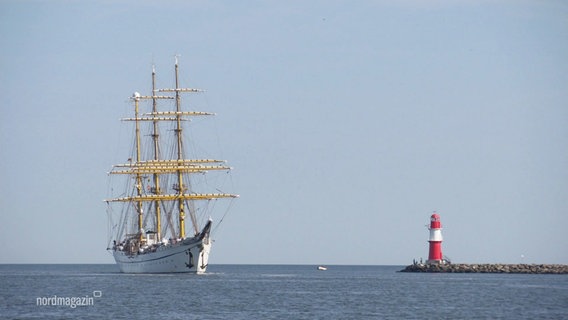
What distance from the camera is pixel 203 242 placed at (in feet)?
393

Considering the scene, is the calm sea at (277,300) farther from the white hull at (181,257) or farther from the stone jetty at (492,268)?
the stone jetty at (492,268)

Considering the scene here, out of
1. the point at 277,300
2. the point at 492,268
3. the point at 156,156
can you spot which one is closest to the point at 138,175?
the point at 156,156

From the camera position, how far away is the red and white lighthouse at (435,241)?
128m

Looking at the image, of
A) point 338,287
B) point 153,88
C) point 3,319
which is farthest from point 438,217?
point 3,319

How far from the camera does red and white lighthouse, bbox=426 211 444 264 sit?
128m

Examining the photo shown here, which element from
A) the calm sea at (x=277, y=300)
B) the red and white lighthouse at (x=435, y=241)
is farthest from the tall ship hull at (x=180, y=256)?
the red and white lighthouse at (x=435, y=241)

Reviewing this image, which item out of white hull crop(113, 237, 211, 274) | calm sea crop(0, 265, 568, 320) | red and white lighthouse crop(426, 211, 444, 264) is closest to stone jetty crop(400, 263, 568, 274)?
red and white lighthouse crop(426, 211, 444, 264)

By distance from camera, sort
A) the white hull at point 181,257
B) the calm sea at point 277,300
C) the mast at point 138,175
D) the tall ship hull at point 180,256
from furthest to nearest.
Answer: the mast at point 138,175, the white hull at point 181,257, the tall ship hull at point 180,256, the calm sea at point 277,300

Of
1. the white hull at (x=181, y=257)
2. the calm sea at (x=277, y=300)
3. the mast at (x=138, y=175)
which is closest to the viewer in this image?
the calm sea at (x=277, y=300)

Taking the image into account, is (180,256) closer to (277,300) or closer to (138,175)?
(138,175)

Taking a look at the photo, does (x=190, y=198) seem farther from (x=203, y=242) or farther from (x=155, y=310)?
(x=155, y=310)

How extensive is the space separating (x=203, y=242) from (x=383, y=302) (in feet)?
133

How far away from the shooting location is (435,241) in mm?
131000

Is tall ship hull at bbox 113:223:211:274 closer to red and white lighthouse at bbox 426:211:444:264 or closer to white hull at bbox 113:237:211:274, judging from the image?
white hull at bbox 113:237:211:274
